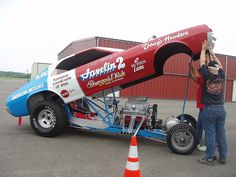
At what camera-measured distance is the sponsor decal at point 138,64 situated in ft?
19.2

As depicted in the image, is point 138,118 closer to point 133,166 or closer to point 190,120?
point 190,120

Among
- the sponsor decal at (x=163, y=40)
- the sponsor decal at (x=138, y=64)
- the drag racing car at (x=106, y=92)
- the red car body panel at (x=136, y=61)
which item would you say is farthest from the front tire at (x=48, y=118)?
the sponsor decal at (x=163, y=40)

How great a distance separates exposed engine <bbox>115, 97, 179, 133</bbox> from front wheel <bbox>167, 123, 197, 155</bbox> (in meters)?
0.47

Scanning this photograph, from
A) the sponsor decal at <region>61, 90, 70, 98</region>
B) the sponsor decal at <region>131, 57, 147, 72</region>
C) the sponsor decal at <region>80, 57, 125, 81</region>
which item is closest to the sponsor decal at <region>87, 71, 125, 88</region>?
the sponsor decal at <region>80, 57, 125, 81</region>

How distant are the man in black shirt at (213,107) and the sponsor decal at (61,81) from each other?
9.33ft

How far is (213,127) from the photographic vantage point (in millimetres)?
5051

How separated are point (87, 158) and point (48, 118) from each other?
6.14 feet

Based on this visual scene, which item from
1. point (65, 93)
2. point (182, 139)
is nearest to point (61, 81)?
point (65, 93)

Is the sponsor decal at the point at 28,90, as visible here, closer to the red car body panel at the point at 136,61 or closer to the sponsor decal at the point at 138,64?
the red car body panel at the point at 136,61

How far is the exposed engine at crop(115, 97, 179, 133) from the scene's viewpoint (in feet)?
19.9

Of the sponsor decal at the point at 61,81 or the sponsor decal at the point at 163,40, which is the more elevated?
the sponsor decal at the point at 163,40

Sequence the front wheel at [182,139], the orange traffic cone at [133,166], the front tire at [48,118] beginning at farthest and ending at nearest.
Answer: the front tire at [48,118]
the front wheel at [182,139]
the orange traffic cone at [133,166]

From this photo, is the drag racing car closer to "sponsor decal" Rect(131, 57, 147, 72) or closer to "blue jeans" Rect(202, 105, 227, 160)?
"sponsor decal" Rect(131, 57, 147, 72)

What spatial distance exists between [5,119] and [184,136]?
216 inches
